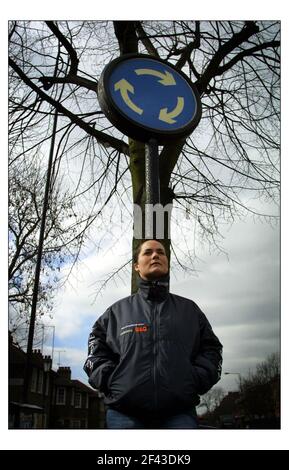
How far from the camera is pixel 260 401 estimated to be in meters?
3.86

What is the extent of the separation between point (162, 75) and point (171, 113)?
0.35 metres

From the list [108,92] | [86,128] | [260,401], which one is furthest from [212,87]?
[260,401]

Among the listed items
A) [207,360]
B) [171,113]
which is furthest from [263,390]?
[171,113]

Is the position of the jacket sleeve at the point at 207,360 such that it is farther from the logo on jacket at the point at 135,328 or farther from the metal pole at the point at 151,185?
the metal pole at the point at 151,185

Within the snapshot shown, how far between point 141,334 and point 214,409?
48.3 inches

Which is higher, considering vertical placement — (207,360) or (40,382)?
(207,360)

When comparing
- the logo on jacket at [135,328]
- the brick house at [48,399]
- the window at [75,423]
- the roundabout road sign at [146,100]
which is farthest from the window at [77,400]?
the roundabout road sign at [146,100]

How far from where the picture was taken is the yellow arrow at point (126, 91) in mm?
3283

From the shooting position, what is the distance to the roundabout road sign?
323 centimetres

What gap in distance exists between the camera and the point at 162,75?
3512mm

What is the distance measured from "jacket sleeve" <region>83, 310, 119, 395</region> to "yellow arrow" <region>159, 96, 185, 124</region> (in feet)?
4.80

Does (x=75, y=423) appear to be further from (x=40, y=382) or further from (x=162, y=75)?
(x=162, y=75)
